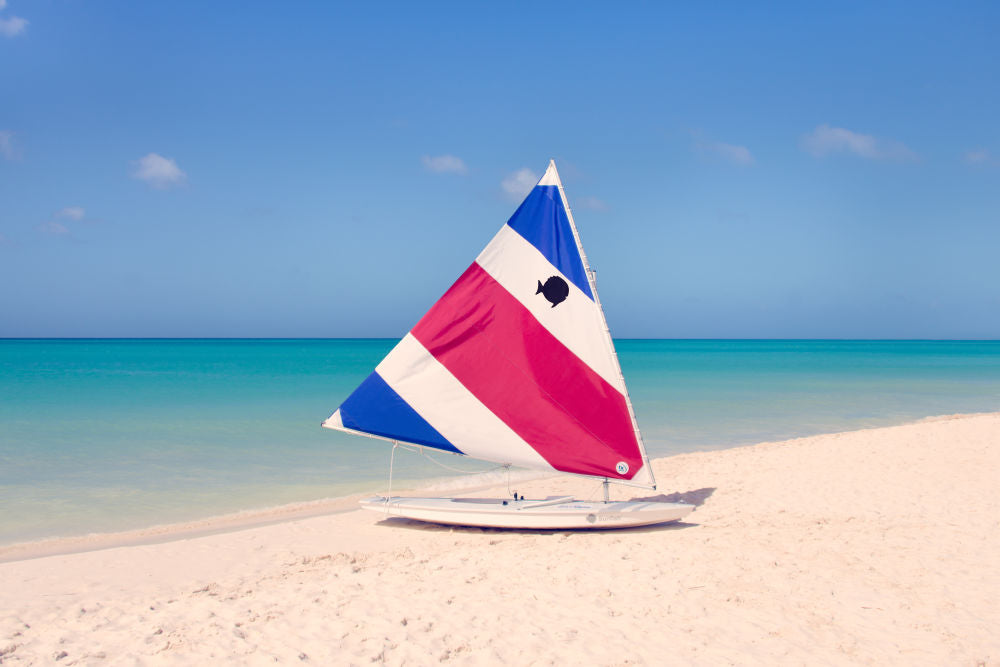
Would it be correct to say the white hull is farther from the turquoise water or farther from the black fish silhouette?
the turquoise water

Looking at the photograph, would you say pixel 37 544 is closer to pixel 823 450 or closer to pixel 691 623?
pixel 691 623

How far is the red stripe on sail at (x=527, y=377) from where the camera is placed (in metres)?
6.73

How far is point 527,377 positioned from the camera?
6824 millimetres

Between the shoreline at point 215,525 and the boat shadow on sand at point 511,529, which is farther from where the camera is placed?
the shoreline at point 215,525

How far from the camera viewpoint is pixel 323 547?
6.94 metres

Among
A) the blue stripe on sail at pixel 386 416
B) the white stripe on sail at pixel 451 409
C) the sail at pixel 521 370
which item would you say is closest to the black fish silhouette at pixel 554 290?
the sail at pixel 521 370

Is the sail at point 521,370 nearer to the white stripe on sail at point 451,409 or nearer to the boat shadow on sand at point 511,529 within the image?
the white stripe on sail at point 451,409

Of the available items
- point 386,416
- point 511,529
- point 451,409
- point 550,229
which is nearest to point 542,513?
point 511,529

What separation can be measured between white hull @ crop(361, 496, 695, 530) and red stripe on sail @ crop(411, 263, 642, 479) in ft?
1.59

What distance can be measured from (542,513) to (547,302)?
2189mm

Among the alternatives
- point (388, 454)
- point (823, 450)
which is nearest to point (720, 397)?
point (823, 450)

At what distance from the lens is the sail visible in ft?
22.0

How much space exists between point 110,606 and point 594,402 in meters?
Result: 4.42

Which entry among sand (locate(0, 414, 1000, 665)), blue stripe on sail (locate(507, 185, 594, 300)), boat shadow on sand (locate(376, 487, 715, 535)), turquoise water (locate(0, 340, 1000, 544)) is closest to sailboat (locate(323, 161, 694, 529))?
blue stripe on sail (locate(507, 185, 594, 300))
